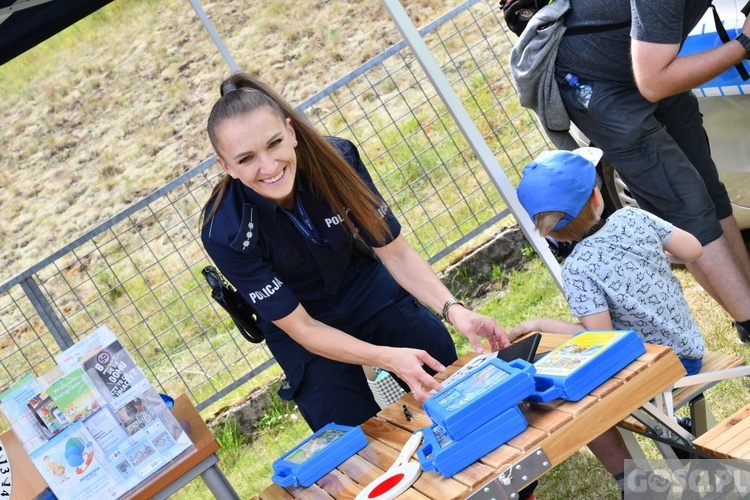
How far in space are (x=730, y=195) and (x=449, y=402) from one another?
2.24m

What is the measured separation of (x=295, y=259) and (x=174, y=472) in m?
0.88

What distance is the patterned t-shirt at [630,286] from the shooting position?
9.48 feet

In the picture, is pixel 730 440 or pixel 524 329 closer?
pixel 730 440

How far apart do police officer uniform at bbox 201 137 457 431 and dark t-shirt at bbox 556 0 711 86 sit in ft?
3.08

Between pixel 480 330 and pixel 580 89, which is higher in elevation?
pixel 580 89

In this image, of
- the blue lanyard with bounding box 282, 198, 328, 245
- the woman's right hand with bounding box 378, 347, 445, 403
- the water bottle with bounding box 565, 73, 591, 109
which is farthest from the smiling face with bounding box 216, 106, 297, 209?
the water bottle with bounding box 565, 73, 591, 109

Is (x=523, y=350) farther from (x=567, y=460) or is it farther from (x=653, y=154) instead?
(x=567, y=460)

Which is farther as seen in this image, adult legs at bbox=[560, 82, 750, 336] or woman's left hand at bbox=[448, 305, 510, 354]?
adult legs at bbox=[560, 82, 750, 336]

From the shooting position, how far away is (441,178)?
7148 millimetres

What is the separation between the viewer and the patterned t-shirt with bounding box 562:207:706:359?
2.89 metres

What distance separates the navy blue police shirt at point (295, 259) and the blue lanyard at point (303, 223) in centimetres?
1

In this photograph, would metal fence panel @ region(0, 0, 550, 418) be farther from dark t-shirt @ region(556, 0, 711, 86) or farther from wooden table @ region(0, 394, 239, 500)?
wooden table @ region(0, 394, 239, 500)

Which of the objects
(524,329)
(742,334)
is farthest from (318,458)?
(742,334)

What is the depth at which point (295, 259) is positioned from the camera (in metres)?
3.35
